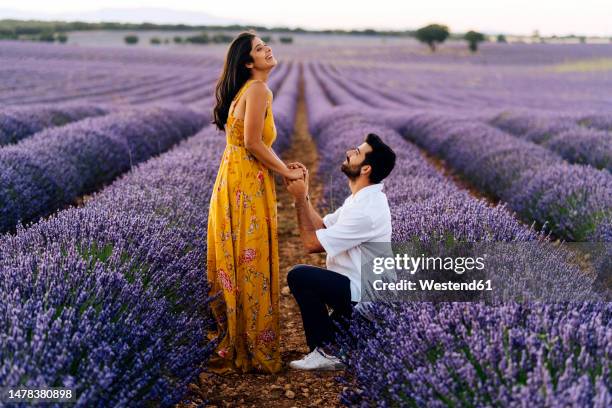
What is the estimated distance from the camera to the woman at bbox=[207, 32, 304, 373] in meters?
2.65

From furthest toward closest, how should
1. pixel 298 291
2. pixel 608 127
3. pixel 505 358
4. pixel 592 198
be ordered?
pixel 608 127
pixel 592 198
pixel 298 291
pixel 505 358

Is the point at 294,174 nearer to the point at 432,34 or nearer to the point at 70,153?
the point at 70,153

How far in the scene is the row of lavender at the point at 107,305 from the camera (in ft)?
5.21

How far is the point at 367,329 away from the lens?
2.29 metres

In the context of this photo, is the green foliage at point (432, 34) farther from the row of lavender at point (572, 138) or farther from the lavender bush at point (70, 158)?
the lavender bush at point (70, 158)

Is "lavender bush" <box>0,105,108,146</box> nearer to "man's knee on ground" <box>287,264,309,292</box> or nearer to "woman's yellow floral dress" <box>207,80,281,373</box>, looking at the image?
"woman's yellow floral dress" <box>207,80,281,373</box>

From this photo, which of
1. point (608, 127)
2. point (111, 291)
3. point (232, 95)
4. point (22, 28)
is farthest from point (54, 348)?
point (22, 28)

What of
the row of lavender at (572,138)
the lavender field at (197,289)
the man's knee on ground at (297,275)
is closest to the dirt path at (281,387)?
the lavender field at (197,289)

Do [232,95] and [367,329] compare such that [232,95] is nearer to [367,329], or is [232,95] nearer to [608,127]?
[367,329]

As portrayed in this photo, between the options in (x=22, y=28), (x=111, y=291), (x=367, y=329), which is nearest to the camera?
(x=111, y=291)

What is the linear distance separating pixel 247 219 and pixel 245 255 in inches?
6.8

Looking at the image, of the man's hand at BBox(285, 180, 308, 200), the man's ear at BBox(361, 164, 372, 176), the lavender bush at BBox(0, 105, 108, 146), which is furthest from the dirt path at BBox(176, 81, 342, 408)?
the lavender bush at BBox(0, 105, 108, 146)

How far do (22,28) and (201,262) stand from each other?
155ft

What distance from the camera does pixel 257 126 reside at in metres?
2.60
